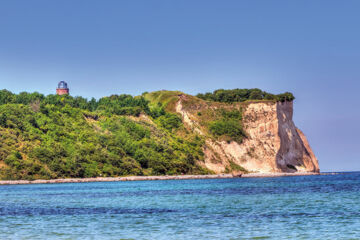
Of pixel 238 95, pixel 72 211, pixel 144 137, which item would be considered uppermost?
pixel 238 95

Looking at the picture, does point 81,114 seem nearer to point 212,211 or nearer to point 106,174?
point 106,174

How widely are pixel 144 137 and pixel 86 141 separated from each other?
61.4ft

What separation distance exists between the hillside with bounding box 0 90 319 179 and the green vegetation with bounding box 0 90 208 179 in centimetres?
20

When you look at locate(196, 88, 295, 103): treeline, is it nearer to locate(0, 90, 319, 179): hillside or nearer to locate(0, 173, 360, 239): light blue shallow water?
locate(0, 90, 319, 179): hillside

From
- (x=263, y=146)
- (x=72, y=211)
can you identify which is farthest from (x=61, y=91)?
(x=72, y=211)

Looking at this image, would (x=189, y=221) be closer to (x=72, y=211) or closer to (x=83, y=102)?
(x=72, y=211)

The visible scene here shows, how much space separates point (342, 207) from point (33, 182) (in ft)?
232

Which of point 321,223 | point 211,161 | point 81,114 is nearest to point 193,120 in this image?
point 211,161

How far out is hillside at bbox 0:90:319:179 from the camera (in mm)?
108375

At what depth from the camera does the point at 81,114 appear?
135 metres

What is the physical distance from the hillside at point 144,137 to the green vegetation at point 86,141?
20cm

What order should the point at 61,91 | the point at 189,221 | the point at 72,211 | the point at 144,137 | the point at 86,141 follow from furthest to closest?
the point at 61,91 < the point at 144,137 < the point at 86,141 < the point at 72,211 < the point at 189,221

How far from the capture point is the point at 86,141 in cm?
12119

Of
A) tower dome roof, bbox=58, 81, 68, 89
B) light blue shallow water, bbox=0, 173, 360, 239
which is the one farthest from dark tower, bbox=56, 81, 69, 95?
light blue shallow water, bbox=0, 173, 360, 239
